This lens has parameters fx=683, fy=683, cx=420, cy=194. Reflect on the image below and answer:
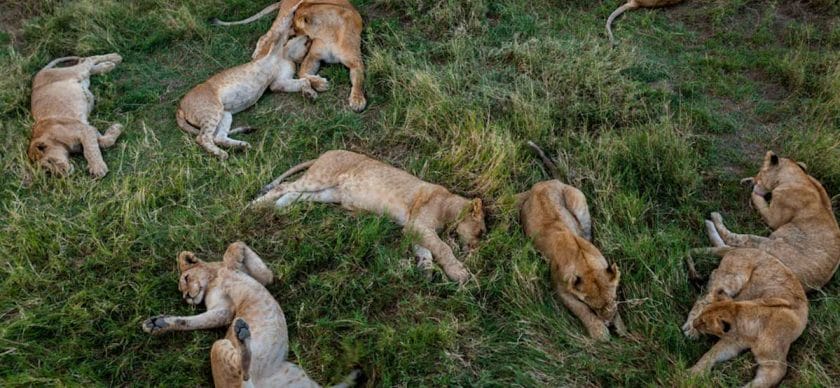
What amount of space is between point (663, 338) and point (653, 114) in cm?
248

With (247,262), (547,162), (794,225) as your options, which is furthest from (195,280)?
(794,225)

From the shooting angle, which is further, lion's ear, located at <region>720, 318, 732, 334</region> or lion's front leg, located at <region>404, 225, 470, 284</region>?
lion's front leg, located at <region>404, 225, 470, 284</region>

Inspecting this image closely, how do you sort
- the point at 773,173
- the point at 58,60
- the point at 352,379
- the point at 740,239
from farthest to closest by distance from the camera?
1. the point at 58,60
2. the point at 773,173
3. the point at 740,239
4. the point at 352,379

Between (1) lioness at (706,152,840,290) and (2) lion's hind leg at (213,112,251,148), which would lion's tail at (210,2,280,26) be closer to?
(2) lion's hind leg at (213,112,251,148)

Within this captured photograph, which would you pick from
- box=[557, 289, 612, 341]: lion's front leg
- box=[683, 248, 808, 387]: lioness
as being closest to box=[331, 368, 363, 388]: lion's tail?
box=[557, 289, 612, 341]: lion's front leg

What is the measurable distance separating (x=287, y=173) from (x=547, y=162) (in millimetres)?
2051

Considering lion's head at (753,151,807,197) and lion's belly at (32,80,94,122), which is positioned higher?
lion's head at (753,151,807,197)

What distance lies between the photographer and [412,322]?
162 inches

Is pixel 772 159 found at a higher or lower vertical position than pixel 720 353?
higher

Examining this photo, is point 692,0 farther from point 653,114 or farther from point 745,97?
point 653,114

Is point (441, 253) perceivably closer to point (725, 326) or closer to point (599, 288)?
point (599, 288)

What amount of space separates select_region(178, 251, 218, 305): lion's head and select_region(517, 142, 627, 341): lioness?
211 cm

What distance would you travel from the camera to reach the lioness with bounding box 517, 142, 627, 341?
13.3 ft

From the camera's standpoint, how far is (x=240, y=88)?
6.25m
